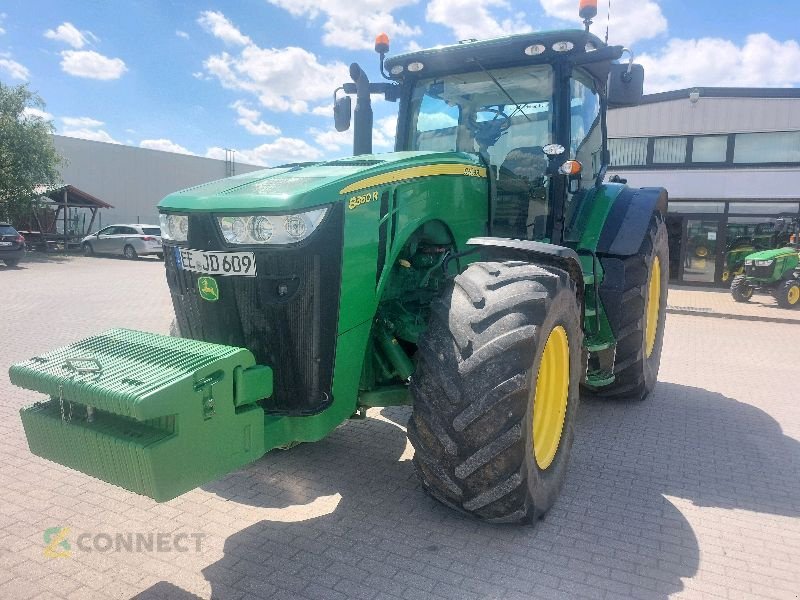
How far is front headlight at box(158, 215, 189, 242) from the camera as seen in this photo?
288 centimetres

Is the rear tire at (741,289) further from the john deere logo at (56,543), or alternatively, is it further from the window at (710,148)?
the john deere logo at (56,543)

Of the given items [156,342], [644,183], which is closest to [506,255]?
[156,342]

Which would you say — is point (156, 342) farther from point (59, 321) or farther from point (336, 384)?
point (59, 321)

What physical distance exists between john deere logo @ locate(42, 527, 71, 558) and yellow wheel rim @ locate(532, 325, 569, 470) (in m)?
2.27

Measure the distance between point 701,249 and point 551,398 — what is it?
15087 millimetres

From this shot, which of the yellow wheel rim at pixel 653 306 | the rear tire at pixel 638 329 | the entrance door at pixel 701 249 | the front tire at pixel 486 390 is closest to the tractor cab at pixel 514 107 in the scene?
the rear tire at pixel 638 329

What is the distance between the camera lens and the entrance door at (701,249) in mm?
16062

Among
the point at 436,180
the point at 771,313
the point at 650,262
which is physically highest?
the point at 436,180

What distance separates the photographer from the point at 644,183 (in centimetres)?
1622

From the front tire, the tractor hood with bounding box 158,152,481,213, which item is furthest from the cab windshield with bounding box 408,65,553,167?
Answer: the front tire

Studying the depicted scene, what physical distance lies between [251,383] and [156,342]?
1.51ft

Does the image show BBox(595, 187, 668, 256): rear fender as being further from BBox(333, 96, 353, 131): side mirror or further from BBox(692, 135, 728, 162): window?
BBox(692, 135, 728, 162): window

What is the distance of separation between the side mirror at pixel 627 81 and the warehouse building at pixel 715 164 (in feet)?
38.2

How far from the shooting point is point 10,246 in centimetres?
1869
